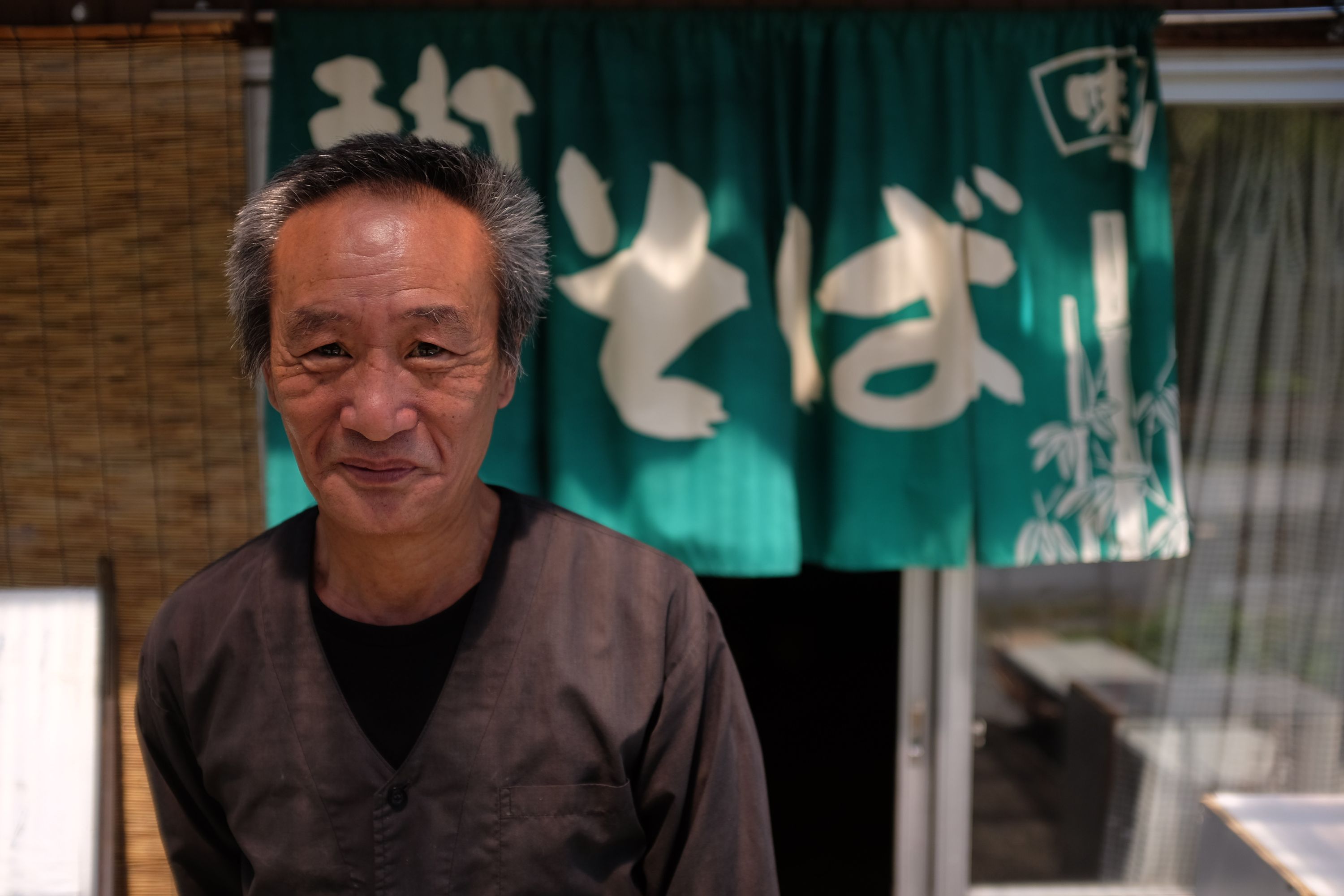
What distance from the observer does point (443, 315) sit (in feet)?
3.48

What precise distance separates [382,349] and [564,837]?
26.1 inches

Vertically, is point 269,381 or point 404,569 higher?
point 269,381

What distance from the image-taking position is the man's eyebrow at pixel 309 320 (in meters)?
1.04

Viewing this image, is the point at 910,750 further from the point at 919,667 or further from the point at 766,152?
the point at 766,152

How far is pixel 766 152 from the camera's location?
2043mm

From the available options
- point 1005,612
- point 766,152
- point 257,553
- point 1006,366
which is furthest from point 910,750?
point 257,553

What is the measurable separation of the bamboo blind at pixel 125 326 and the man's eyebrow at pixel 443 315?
1.25m

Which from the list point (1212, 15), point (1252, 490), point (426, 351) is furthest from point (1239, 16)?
point (426, 351)

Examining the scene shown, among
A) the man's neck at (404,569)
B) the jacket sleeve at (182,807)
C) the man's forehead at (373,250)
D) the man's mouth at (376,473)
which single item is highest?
the man's forehead at (373,250)

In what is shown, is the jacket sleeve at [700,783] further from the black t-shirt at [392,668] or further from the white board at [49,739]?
the white board at [49,739]

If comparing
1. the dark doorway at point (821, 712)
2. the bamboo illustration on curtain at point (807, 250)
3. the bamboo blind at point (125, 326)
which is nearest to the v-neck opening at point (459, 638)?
the bamboo illustration on curtain at point (807, 250)

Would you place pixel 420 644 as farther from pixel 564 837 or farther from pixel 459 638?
pixel 564 837

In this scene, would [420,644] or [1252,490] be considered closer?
[420,644]

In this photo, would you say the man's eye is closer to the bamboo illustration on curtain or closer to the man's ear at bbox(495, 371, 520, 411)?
the man's ear at bbox(495, 371, 520, 411)
